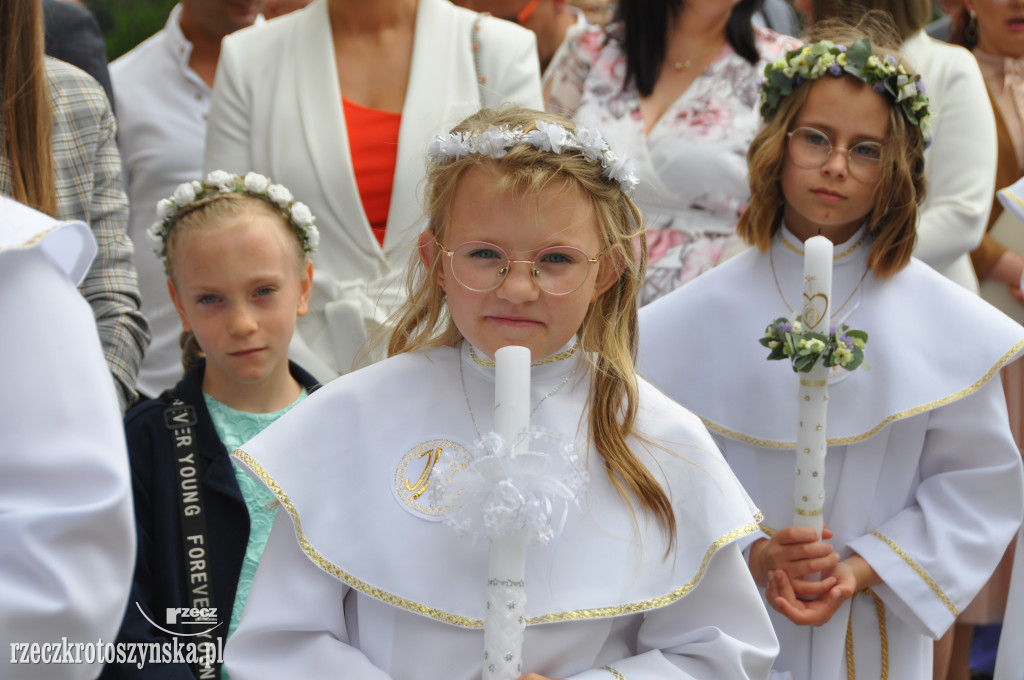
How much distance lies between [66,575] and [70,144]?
1939 mm

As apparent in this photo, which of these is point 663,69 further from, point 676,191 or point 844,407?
point 844,407

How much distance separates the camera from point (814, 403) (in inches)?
118

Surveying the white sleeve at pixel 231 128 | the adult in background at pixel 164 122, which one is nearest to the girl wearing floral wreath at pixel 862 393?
the white sleeve at pixel 231 128

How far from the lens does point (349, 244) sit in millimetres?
3965

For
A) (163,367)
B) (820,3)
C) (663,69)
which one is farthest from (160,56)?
(820,3)

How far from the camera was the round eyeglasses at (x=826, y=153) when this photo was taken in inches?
133

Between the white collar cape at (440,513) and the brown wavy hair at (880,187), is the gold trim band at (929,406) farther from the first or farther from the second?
the white collar cape at (440,513)

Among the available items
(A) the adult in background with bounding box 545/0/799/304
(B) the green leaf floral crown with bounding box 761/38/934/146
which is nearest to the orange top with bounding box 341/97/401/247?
(A) the adult in background with bounding box 545/0/799/304

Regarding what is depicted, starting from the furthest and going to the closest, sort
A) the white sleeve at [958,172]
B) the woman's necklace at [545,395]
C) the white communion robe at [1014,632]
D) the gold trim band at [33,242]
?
1. the white sleeve at [958,172]
2. the white communion robe at [1014,632]
3. the woman's necklace at [545,395]
4. the gold trim band at [33,242]

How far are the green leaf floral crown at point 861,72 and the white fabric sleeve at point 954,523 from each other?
0.79 metres

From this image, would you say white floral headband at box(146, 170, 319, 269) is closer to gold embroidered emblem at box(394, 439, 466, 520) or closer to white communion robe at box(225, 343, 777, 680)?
white communion robe at box(225, 343, 777, 680)

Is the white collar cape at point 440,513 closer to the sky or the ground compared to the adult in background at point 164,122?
closer to the sky

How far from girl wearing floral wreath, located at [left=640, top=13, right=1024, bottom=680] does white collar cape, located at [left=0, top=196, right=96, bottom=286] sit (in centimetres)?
183

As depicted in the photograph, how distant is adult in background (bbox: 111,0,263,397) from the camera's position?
4.55 metres
